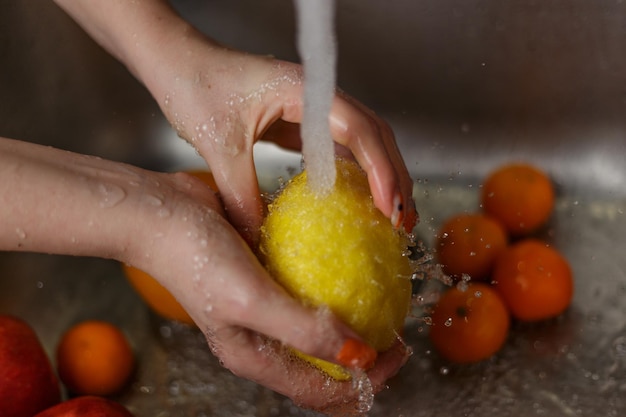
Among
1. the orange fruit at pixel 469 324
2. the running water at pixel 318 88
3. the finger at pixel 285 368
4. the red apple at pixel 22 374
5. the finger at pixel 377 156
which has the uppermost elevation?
the running water at pixel 318 88

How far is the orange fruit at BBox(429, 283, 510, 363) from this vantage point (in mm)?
917

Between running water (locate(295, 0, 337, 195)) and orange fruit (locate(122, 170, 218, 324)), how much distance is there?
13.0 inches

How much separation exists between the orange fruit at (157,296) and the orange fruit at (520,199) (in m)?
0.50

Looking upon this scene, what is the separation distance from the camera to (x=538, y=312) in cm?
97

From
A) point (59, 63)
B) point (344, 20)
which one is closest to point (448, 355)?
point (344, 20)

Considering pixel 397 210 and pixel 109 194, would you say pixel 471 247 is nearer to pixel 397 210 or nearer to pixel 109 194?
pixel 397 210

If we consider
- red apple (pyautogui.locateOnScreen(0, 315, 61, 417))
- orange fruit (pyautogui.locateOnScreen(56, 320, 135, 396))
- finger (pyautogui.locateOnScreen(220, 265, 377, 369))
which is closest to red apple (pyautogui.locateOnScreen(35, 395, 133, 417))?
red apple (pyautogui.locateOnScreen(0, 315, 61, 417))

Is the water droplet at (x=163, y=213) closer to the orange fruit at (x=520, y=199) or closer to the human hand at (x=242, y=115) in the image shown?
the human hand at (x=242, y=115)

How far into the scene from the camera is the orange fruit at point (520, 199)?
1.07 m

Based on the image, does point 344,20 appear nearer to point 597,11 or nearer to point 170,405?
point 597,11

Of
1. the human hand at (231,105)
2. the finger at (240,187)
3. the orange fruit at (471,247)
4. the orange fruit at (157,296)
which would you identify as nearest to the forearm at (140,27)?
the human hand at (231,105)

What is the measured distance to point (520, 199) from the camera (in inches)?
Result: 42.1

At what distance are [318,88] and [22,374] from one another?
507mm

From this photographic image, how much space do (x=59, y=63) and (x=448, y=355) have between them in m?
0.75
